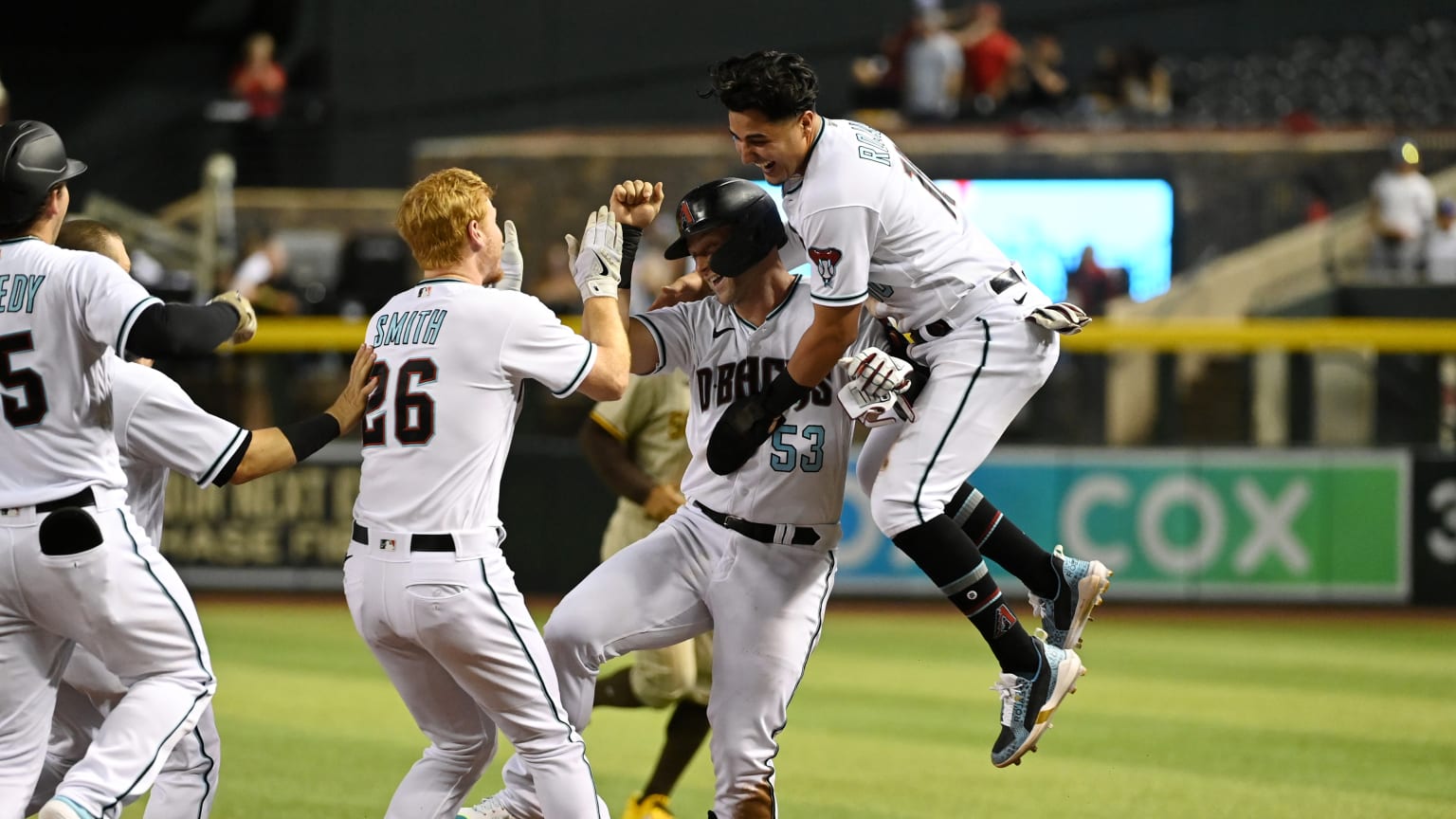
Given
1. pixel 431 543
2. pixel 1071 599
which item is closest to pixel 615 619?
→ pixel 431 543

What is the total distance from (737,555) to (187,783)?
5.69 feet

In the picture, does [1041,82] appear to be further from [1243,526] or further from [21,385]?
[21,385]

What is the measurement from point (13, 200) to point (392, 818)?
1.98 meters

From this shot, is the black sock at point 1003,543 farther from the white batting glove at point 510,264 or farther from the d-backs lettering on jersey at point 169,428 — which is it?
the d-backs lettering on jersey at point 169,428

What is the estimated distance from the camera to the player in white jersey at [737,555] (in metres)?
5.14

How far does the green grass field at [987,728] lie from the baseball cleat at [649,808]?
14.8 inches

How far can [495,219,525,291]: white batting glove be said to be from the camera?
515 centimetres

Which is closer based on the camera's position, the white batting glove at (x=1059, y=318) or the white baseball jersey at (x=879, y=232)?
the white baseball jersey at (x=879, y=232)

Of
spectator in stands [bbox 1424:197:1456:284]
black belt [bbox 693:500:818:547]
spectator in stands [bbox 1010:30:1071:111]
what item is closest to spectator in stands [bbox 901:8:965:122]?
spectator in stands [bbox 1010:30:1071:111]

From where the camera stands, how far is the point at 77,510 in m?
4.45

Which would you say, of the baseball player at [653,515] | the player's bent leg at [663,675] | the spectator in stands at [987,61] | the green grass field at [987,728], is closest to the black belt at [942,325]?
the baseball player at [653,515]

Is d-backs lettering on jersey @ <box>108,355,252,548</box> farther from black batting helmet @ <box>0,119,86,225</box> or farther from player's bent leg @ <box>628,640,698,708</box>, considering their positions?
player's bent leg @ <box>628,640,698,708</box>

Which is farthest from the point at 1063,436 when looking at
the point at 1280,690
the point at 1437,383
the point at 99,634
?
the point at 99,634

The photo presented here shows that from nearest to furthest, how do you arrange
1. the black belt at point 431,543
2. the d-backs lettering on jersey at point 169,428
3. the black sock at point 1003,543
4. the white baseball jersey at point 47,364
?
the white baseball jersey at point 47,364, the black belt at point 431,543, the d-backs lettering on jersey at point 169,428, the black sock at point 1003,543
